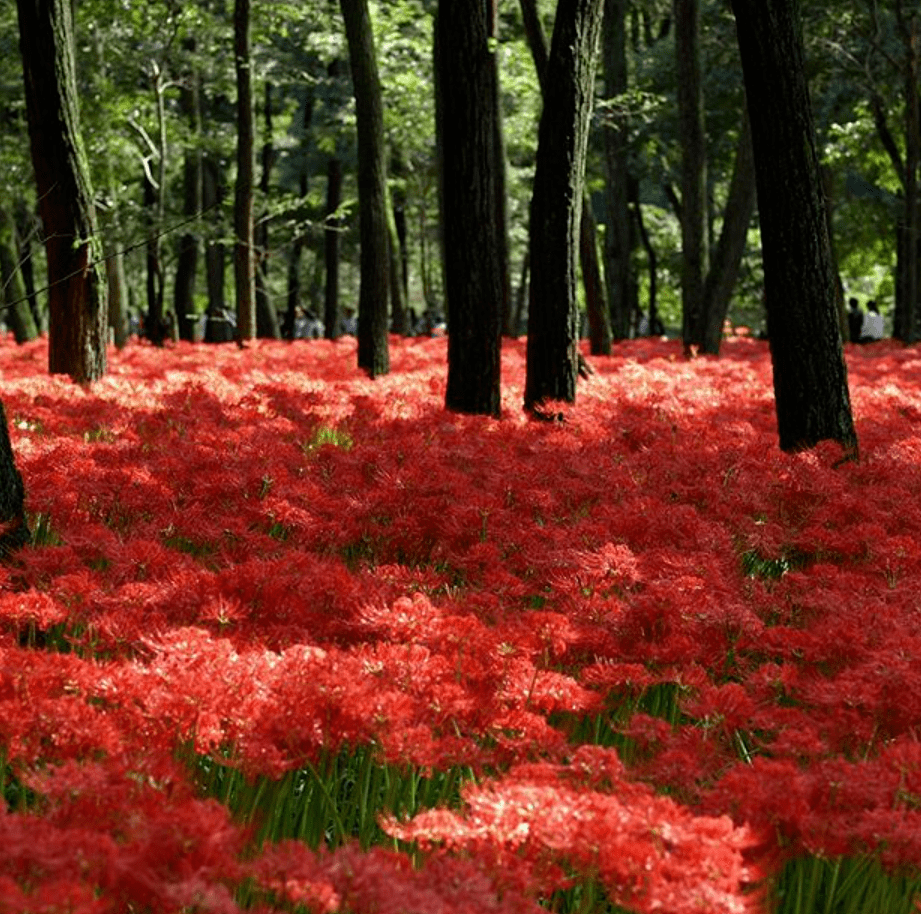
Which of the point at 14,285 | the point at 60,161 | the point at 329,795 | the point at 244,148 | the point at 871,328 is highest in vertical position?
the point at 244,148

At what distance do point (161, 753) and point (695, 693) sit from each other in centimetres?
185

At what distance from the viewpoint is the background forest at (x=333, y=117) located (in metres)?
19.3

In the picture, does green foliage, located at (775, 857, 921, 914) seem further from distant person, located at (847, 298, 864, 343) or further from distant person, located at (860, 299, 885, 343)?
distant person, located at (860, 299, 885, 343)

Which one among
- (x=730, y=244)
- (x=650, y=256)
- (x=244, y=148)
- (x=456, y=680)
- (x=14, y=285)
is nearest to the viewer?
(x=456, y=680)

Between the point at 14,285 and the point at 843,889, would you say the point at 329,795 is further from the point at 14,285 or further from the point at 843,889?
the point at 14,285

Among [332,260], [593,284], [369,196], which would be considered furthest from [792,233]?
[332,260]

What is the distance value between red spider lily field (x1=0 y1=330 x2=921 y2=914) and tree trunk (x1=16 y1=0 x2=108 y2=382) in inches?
124

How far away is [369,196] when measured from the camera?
46.3ft

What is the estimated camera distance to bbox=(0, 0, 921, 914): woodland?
280 cm

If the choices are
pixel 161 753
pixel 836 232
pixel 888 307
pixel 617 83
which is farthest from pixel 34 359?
pixel 888 307

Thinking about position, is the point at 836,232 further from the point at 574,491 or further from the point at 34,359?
the point at 574,491

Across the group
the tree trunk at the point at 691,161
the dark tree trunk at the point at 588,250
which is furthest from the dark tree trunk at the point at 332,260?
the dark tree trunk at the point at 588,250

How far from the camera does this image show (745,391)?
1202 centimetres

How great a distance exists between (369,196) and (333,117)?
1227 centimetres
